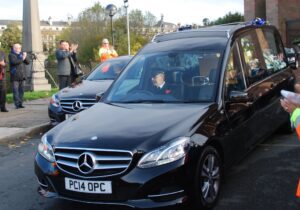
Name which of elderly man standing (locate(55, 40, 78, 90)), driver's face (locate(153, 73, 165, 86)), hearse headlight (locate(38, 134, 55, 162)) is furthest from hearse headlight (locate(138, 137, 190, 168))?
elderly man standing (locate(55, 40, 78, 90))

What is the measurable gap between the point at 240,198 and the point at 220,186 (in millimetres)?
242

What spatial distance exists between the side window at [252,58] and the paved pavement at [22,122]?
4.91m

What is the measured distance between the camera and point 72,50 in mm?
14547

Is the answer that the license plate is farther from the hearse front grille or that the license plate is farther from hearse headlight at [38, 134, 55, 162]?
hearse headlight at [38, 134, 55, 162]

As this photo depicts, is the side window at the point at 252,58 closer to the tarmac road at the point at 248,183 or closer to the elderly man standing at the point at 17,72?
the tarmac road at the point at 248,183

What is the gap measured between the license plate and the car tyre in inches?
32.3

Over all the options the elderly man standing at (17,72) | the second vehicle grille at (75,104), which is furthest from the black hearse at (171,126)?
the elderly man standing at (17,72)

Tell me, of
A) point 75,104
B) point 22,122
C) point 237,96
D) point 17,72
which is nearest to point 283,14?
point 17,72

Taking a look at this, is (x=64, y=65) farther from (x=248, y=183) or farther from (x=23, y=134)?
(x=248, y=183)

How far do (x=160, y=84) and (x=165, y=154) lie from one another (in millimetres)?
1605

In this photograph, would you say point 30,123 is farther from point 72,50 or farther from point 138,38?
point 138,38

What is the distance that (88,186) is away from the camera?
14.4 feet

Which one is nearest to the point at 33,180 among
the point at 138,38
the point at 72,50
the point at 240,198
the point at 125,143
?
the point at 125,143

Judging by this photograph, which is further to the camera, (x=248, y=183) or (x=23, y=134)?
(x=23, y=134)
